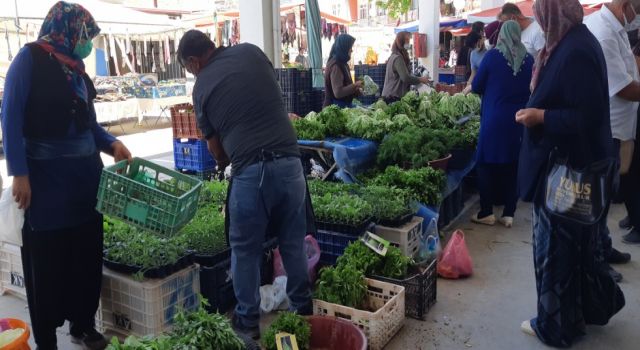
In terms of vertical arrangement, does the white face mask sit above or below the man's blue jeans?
above

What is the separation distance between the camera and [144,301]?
321 cm

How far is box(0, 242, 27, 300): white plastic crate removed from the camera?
3926 millimetres

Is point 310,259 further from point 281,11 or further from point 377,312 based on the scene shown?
point 281,11

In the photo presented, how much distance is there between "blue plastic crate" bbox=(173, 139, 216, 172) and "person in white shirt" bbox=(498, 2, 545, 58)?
12.7 feet

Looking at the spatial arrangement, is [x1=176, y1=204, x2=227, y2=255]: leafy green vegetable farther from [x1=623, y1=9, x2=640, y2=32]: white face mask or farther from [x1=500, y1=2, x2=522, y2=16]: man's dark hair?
[x1=500, y1=2, x2=522, y2=16]: man's dark hair

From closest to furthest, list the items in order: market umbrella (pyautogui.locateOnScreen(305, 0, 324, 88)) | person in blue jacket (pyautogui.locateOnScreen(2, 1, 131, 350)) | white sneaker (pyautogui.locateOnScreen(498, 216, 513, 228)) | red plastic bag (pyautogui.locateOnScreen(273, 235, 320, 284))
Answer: person in blue jacket (pyautogui.locateOnScreen(2, 1, 131, 350)) → red plastic bag (pyautogui.locateOnScreen(273, 235, 320, 284)) → white sneaker (pyautogui.locateOnScreen(498, 216, 513, 228)) → market umbrella (pyautogui.locateOnScreen(305, 0, 324, 88))

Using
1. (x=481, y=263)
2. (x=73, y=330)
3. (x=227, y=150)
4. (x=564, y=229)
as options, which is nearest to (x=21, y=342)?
(x=73, y=330)

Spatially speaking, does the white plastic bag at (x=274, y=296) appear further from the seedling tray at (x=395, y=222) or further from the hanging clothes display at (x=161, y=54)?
the hanging clothes display at (x=161, y=54)

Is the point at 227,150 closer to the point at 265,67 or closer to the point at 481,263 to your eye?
the point at 265,67

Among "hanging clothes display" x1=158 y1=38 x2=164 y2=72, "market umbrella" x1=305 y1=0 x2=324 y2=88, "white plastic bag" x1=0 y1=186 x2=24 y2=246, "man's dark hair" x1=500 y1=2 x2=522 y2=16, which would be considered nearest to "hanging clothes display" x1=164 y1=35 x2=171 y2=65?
"hanging clothes display" x1=158 y1=38 x2=164 y2=72

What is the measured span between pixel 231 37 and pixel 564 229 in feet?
49.5

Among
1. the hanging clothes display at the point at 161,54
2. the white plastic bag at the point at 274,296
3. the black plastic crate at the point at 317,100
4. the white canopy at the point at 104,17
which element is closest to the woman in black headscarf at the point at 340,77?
the black plastic crate at the point at 317,100

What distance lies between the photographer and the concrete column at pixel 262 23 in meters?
6.98

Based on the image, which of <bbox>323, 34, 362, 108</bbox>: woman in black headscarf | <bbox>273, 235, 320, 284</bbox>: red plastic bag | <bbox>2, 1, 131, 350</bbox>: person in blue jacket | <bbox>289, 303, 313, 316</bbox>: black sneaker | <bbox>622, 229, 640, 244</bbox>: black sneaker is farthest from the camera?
<bbox>323, 34, 362, 108</bbox>: woman in black headscarf
